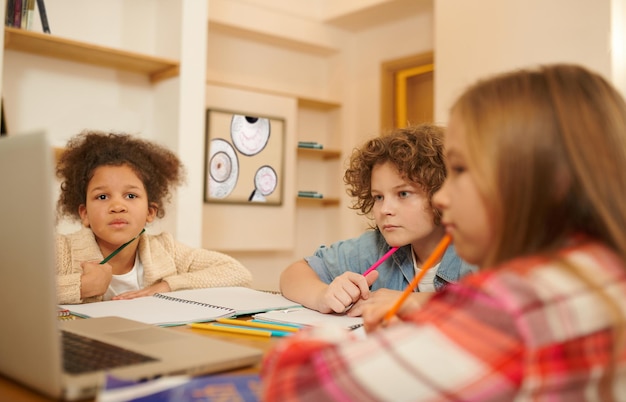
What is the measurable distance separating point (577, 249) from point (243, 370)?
376 mm

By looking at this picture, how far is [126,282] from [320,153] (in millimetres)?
2959

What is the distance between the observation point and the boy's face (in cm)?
154

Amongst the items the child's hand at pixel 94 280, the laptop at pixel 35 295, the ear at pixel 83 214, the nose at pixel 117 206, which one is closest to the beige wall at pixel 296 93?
the ear at pixel 83 214

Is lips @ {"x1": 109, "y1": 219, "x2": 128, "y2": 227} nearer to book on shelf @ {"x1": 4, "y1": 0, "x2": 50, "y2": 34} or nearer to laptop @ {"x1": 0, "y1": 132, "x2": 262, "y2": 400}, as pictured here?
laptop @ {"x1": 0, "y1": 132, "x2": 262, "y2": 400}

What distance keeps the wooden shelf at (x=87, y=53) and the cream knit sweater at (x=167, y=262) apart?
1460 mm

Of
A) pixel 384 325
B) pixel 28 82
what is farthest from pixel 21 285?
pixel 28 82

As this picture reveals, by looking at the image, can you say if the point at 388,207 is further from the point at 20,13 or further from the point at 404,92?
the point at 404,92

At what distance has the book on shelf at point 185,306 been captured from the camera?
998 mm

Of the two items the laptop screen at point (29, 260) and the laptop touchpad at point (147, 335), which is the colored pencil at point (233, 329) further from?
the laptop screen at point (29, 260)

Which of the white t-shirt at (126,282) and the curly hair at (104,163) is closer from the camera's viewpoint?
the white t-shirt at (126,282)

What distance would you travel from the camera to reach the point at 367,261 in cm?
143

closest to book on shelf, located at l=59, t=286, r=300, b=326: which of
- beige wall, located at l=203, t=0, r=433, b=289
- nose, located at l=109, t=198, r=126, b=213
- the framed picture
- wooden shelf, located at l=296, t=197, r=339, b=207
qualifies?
nose, located at l=109, t=198, r=126, b=213

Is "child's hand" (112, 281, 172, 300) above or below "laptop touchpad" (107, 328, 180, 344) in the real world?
below

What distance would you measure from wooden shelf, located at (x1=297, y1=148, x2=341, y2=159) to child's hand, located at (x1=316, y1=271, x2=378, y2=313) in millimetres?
3146
